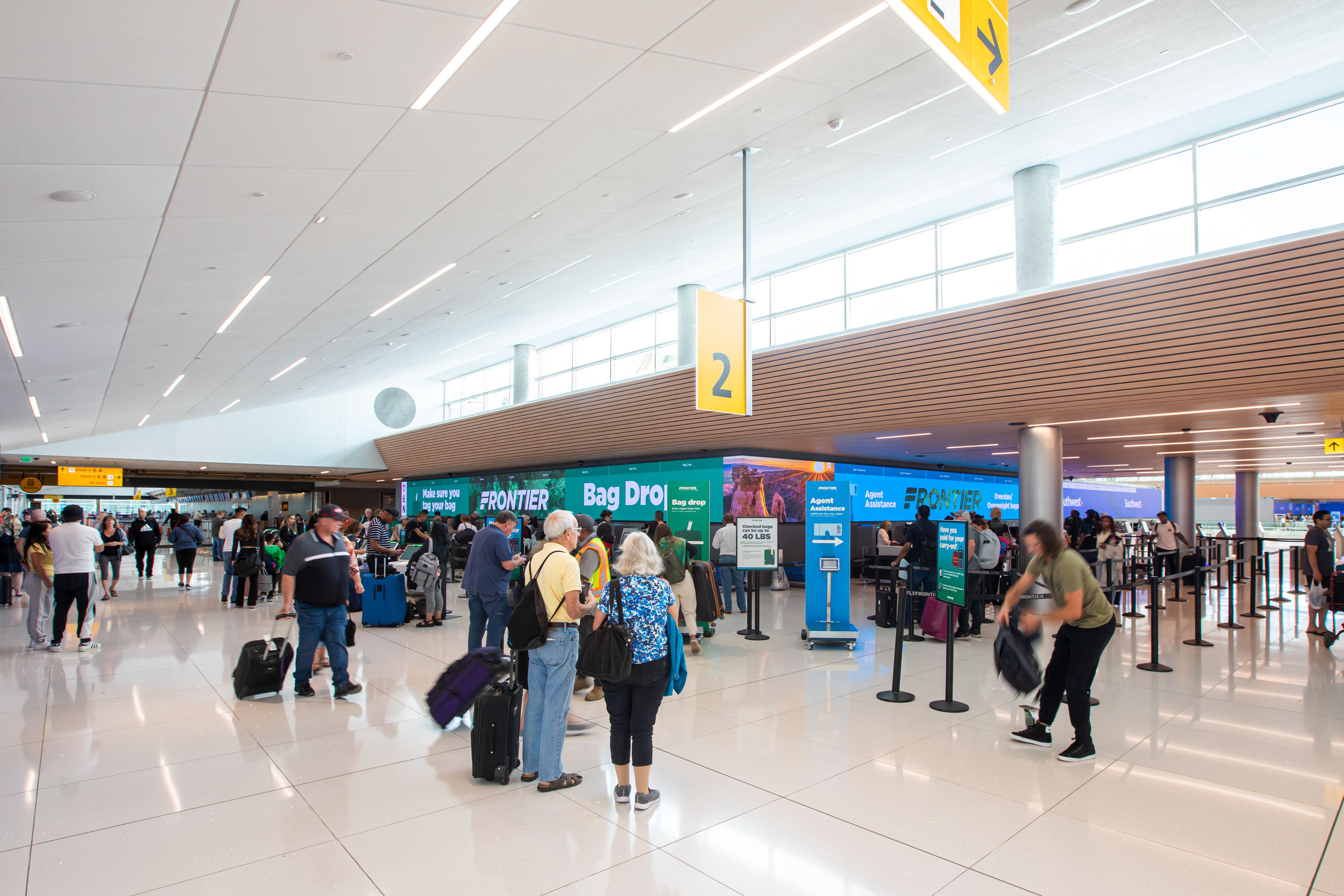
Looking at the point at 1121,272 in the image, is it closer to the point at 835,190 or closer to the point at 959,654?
the point at 835,190

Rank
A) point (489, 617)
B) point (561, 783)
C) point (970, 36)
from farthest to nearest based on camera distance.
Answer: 1. point (489, 617)
2. point (561, 783)
3. point (970, 36)

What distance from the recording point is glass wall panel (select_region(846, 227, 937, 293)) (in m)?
12.6

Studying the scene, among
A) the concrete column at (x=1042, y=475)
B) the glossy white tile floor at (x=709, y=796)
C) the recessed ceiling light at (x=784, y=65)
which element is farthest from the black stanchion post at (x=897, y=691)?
the concrete column at (x=1042, y=475)

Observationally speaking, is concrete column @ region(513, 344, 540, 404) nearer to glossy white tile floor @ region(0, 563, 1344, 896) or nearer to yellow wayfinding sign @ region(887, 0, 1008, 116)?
glossy white tile floor @ region(0, 563, 1344, 896)

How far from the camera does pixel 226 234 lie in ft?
18.9

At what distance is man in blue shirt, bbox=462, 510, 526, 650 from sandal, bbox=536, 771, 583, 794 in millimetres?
2168

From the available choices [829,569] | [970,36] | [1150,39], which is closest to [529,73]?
[970,36]

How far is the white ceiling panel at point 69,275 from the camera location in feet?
18.4

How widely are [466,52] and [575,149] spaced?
177cm

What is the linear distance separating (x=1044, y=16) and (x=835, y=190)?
337 centimetres

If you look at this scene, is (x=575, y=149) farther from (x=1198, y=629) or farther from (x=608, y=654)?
(x=1198, y=629)

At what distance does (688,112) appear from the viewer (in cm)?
534

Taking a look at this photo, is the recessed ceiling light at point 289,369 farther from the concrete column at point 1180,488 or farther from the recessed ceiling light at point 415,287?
the concrete column at point 1180,488

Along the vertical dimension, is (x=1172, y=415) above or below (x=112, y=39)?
below
